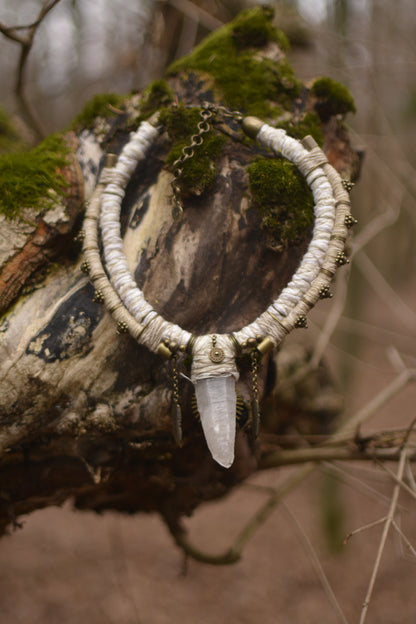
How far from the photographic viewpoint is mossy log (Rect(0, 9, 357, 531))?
1.51 meters

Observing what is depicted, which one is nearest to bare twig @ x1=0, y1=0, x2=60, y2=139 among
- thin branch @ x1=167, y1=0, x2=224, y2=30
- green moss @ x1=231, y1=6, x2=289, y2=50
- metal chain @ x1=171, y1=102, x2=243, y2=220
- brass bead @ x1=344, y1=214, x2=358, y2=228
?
green moss @ x1=231, y1=6, x2=289, y2=50

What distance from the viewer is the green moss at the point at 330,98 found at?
1733 millimetres

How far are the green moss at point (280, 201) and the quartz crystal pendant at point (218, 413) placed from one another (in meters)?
0.57

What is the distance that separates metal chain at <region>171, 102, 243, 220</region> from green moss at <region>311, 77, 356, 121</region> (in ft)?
1.38

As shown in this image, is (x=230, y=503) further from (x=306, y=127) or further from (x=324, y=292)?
(x=306, y=127)

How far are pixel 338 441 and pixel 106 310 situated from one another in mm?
1411

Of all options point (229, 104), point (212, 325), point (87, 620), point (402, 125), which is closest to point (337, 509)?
point (87, 620)

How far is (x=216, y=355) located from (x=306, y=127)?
1034 millimetres

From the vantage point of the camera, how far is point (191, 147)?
1.53m

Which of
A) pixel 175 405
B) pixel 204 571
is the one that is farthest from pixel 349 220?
pixel 204 571

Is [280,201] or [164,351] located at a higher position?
[280,201]

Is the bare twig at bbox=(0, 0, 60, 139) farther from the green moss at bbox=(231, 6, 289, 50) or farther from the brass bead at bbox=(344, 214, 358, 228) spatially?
the brass bead at bbox=(344, 214, 358, 228)

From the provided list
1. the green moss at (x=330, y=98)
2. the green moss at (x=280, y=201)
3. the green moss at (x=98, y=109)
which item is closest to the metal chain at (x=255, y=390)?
the green moss at (x=280, y=201)

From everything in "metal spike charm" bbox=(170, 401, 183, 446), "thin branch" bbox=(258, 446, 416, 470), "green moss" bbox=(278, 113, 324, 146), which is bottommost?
"thin branch" bbox=(258, 446, 416, 470)
